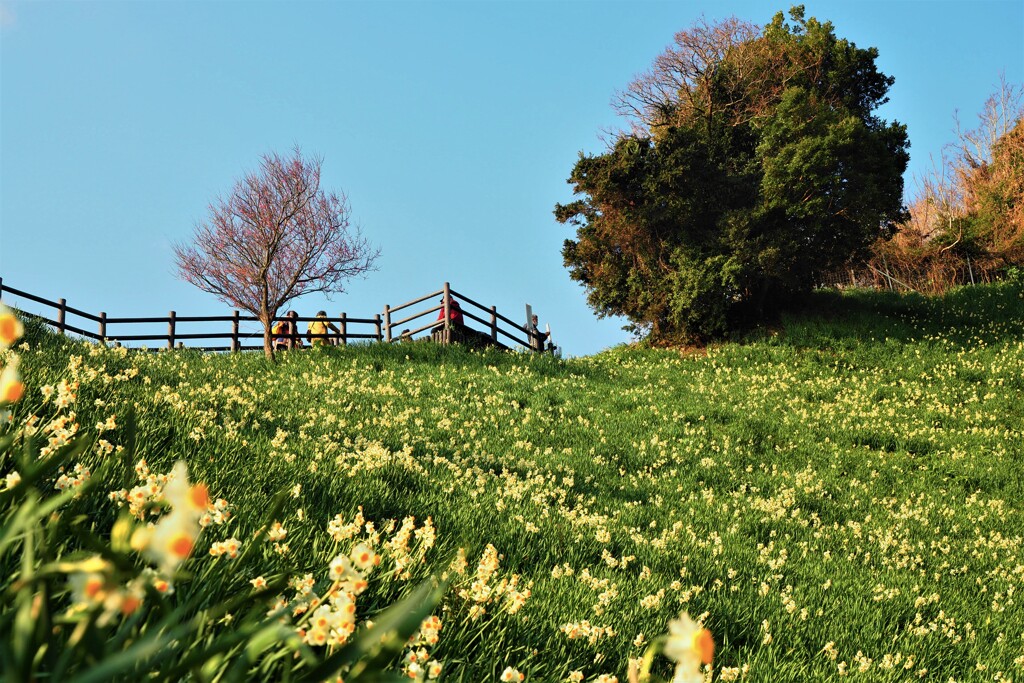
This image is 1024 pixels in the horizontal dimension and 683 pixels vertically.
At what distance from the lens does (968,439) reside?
1502 centimetres

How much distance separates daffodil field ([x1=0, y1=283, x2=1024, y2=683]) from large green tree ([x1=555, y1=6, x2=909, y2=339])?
157 inches

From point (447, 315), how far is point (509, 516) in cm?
1889

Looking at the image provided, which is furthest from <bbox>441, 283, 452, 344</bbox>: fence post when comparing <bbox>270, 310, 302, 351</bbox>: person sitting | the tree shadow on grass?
the tree shadow on grass

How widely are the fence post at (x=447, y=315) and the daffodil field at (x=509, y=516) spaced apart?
13.2ft

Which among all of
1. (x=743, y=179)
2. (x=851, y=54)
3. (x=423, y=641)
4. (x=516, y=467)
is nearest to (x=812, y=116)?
(x=743, y=179)

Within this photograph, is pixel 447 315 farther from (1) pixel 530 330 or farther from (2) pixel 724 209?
(2) pixel 724 209

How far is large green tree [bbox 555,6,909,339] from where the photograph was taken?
78.4ft

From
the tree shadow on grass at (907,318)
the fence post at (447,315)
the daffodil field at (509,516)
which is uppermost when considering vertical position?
the fence post at (447,315)

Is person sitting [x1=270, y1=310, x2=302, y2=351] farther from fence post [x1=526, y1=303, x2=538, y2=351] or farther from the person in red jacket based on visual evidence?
fence post [x1=526, y1=303, x2=538, y2=351]

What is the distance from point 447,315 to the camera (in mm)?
25703

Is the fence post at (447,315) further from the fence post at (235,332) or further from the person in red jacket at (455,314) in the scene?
the fence post at (235,332)

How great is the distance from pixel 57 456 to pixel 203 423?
5582 millimetres

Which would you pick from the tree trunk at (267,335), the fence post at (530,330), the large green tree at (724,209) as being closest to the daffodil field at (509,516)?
the tree trunk at (267,335)

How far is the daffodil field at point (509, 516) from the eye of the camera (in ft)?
6.15
